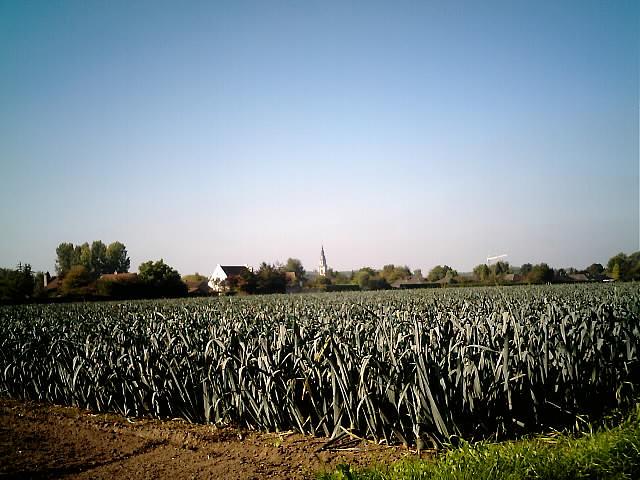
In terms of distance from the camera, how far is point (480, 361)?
13.9 ft

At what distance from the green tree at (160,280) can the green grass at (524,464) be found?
48960 mm

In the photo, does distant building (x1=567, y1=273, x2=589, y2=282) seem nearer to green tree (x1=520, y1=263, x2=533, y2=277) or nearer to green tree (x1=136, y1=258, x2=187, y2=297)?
green tree (x1=520, y1=263, x2=533, y2=277)

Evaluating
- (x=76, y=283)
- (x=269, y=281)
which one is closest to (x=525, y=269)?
(x=269, y=281)

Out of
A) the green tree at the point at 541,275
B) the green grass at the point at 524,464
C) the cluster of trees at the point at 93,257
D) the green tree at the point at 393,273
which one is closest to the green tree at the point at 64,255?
the cluster of trees at the point at 93,257

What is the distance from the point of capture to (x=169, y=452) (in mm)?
4535

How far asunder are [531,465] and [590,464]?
47 centimetres

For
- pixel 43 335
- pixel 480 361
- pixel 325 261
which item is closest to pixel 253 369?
pixel 480 361

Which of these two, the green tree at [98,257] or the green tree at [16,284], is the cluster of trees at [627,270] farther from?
the green tree at [98,257]

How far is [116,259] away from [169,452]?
104 metres

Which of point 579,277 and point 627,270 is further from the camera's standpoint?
point 579,277

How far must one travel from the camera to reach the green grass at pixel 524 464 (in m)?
3.26

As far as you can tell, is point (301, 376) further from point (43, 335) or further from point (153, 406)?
point (43, 335)

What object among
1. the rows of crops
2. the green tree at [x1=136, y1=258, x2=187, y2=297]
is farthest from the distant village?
the rows of crops

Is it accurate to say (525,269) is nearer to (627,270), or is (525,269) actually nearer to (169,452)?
(627,270)
